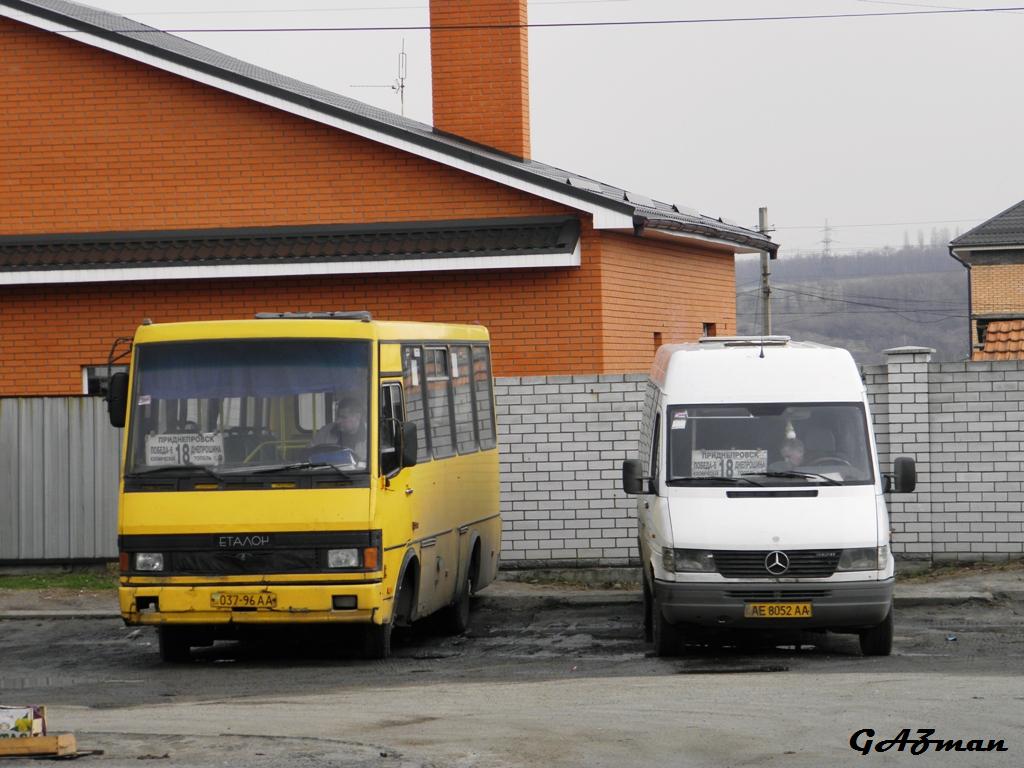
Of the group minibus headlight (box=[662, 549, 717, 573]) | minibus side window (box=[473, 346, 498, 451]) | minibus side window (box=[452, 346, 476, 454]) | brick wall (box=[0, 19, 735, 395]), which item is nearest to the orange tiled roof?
brick wall (box=[0, 19, 735, 395])

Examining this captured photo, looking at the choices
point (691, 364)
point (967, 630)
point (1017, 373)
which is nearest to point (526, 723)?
point (691, 364)

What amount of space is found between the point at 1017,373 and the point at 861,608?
5.84 metres

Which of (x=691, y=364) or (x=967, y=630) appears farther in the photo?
(x=967, y=630)

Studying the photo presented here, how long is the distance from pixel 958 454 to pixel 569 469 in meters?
3.97

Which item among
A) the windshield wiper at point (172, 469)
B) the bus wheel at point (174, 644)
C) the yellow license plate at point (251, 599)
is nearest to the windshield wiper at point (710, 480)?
the yellow license plate at point (251, 599)

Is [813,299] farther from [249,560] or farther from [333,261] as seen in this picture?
[249,560]

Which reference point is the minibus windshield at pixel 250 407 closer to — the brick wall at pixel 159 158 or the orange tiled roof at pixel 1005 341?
the brick wall at pixel 159 158

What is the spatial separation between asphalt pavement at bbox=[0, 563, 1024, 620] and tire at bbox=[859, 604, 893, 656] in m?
2.88

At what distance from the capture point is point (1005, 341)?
21.6 metres

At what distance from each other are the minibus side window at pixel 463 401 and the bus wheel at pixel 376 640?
242 cm

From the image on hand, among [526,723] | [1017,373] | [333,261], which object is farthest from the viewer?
[333,261]

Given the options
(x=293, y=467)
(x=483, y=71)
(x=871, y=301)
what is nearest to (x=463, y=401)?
(x=293, y=467)

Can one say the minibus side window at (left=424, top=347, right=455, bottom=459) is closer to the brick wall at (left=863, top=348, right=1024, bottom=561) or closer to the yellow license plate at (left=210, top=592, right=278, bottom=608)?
the yellow license plate at (left=210, top=592, right=278, bottom=608)

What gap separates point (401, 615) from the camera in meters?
12.6
